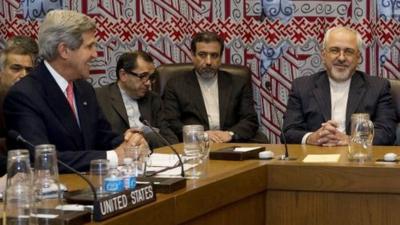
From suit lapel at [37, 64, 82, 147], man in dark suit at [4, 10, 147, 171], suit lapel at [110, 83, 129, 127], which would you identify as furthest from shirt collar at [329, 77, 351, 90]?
suit lapel at [37, 64, 82, 147]

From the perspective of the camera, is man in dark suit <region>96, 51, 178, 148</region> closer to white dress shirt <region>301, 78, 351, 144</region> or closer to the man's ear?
white dress shirt <region>301, 78, 351, 144</region>

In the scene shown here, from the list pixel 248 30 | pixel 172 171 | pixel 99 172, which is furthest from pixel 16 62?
pixel 99 172

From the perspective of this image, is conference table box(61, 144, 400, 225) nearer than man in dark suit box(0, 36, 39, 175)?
Yes

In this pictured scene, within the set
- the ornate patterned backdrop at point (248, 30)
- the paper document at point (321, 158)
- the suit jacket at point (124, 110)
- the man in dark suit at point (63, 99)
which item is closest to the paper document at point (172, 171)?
the man in dark suit at point (63, 99)

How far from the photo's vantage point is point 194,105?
568 centimetres

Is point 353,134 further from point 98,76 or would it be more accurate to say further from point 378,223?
point 98,76

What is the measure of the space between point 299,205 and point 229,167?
1.17 ft

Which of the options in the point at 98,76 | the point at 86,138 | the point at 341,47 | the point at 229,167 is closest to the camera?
the point at 229,167

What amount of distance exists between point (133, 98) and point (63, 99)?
191 centimetres

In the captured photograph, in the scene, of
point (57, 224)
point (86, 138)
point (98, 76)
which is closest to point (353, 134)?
point (86, 138)

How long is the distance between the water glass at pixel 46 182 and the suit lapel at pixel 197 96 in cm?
330

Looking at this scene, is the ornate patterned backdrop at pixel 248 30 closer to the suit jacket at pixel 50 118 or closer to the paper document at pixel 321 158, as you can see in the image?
the paper document at pixel 321 158

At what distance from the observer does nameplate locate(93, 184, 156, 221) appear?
225 centimetres

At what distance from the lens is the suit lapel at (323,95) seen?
4.98 m
